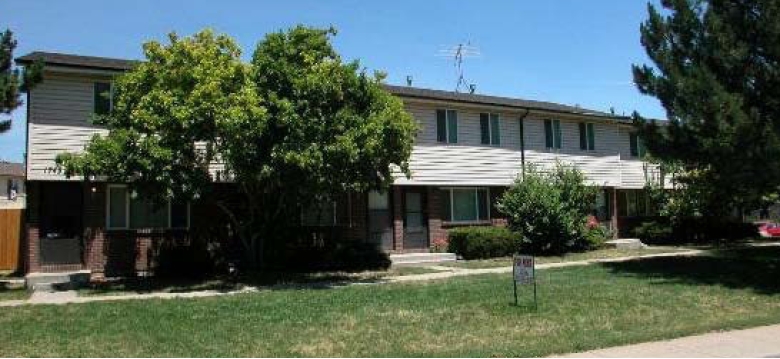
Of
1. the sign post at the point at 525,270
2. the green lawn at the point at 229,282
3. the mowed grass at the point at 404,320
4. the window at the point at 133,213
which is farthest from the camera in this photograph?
the window at the point at 133,213

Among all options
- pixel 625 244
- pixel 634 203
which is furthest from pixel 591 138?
pixel 634 203

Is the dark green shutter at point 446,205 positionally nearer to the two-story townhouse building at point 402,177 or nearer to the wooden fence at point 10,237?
the two-story townhouse building at point 402,177

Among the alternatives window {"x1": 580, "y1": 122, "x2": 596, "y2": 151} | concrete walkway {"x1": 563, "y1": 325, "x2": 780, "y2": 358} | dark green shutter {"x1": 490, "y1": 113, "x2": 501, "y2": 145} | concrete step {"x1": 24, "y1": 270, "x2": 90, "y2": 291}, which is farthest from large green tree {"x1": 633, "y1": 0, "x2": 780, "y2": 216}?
concrete step {"x1": 24, "y1": 270, "x2": 90, "y2": 291}

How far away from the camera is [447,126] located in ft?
90.6

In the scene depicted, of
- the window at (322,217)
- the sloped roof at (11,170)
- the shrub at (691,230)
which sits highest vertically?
the sloped roof at (11,170)

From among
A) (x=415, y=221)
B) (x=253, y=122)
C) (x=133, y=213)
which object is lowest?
(x=415, y=221)

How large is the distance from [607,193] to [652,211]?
3.33m

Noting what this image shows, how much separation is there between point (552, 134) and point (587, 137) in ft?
7.23

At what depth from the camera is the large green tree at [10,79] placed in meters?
17.3

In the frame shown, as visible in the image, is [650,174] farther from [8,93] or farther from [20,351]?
[20,351]

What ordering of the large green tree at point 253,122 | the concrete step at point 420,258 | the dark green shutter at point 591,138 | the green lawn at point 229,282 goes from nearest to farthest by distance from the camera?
1. the large green tree at point 253,122
2. the green lawn at point 229,282
3. the concrete step at point 420,258
4. the dark green shutter at point 591,138

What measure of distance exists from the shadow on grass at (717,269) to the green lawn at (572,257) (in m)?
2.33

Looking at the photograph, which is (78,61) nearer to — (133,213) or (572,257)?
(133,213)

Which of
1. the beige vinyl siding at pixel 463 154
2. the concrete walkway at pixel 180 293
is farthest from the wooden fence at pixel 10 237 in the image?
the beige vinyl siding at pixel 463 154
